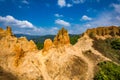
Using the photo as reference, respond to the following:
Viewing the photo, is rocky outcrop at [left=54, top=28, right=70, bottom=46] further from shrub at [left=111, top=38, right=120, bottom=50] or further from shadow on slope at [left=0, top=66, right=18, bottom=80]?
shrub at [left=111, top=38, right=120, bottom=50]

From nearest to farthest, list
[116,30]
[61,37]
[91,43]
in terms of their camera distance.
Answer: [61,37], [91,43], [116,30]

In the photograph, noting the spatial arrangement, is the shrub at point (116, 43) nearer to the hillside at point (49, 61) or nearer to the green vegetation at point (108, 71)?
the hillside at point (49, 61)

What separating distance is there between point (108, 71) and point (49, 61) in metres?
17.4

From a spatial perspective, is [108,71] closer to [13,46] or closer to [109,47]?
[109,47]

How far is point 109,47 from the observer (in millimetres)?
86125

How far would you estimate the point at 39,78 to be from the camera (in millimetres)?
56469

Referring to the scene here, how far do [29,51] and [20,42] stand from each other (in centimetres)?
351

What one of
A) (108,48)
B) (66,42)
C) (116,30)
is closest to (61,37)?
(66,42)

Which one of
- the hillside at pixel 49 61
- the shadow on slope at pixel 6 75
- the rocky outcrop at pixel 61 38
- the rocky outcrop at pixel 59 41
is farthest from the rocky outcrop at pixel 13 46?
the rocky outcrop at pixel 61 38

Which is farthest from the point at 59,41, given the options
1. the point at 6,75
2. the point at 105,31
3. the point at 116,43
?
the point at 105,31

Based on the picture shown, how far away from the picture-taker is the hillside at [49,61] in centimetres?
5647

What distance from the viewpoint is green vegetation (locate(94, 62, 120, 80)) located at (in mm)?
60750

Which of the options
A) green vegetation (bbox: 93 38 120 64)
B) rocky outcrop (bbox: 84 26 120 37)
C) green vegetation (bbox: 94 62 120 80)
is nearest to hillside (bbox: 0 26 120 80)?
green vegetation (bbox: 94 62 120 80)

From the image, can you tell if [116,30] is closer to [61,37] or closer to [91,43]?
[91,43]
